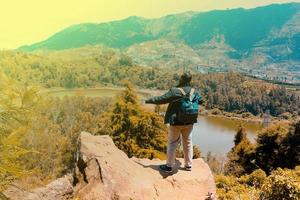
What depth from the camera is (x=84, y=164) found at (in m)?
9.52

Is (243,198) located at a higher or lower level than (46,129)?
higher

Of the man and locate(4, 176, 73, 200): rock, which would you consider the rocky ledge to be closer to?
locate(4, 176, 73, 200): rock

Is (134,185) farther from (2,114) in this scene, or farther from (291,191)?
(2,114)

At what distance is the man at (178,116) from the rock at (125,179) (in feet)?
1.47

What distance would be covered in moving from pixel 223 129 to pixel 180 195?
132379 mm

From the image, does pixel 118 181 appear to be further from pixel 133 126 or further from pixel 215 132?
pixel 215 132

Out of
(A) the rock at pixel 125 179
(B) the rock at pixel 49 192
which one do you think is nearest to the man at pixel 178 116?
(A) the rock at pixel 125 179

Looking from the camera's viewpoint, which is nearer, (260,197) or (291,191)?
(291,191)

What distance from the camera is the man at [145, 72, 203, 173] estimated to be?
9734 mm

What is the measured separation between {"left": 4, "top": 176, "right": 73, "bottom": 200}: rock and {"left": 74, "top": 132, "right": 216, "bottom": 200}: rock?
0.23 metres

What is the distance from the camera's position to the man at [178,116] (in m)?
9.73

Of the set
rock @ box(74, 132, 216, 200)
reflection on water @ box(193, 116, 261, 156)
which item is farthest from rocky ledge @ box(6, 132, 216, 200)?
reflection on water @ box(193, 116, 261, 156)

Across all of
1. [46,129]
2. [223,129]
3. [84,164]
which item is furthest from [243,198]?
[223,129]

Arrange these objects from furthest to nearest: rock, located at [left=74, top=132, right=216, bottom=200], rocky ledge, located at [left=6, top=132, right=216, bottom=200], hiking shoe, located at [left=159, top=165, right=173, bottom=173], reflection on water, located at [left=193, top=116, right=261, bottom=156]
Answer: reflection on water, located at [left=193, top=116, right=261, bottom=156] → hiking shoe, located at [left=159, top=165, right=173, bottom=173] → rock, located at [left=74, top=132, right=216, bottom=200] → rocky ledge, located at [left=6, top=132, right=216, bottom=200]
